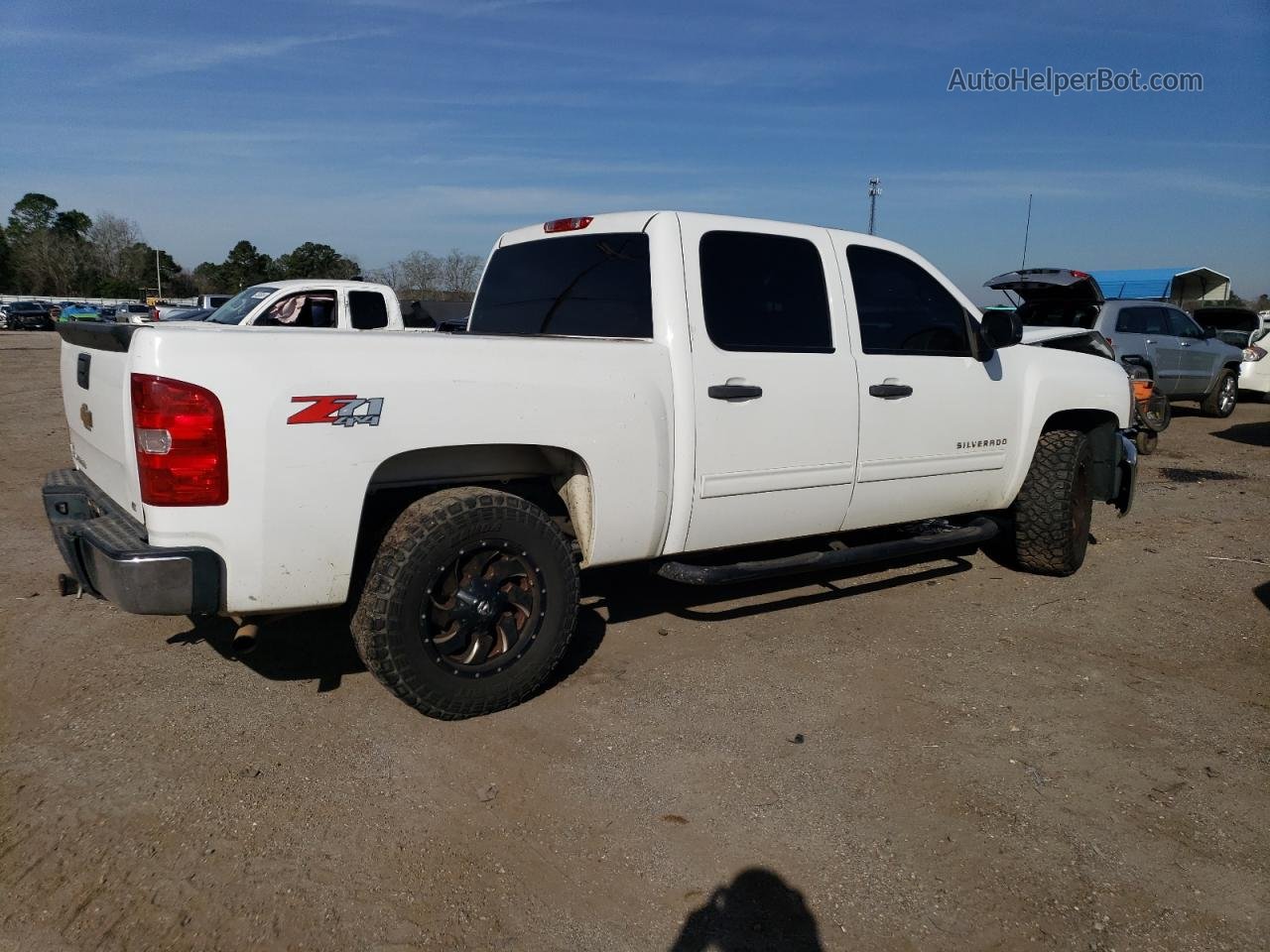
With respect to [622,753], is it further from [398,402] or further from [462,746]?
[398,402]

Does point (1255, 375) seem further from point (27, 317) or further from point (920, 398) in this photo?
point (27, 317)

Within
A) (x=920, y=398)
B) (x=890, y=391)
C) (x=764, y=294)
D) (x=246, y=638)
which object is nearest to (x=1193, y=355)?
(x=920, y=398)

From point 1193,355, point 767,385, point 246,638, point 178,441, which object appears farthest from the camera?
point 1193,355

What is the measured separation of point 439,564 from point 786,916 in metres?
1.68

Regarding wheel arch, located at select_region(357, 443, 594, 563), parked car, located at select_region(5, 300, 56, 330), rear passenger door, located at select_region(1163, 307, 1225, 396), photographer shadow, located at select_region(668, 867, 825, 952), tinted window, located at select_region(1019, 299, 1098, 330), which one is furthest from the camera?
parked car, located at select_region(5, 300, 56, 330)

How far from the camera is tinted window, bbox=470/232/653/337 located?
4.15 metres

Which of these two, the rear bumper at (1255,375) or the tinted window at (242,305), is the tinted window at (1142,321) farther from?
the tinted window at (242,305)

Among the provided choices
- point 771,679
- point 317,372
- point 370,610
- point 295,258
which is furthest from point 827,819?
point 295,258

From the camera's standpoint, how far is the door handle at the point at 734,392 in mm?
3918

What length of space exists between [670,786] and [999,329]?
315 centimetres

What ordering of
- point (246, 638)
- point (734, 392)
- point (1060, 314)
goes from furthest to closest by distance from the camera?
point (1060, 314), point (734, 392), point (246, 638)

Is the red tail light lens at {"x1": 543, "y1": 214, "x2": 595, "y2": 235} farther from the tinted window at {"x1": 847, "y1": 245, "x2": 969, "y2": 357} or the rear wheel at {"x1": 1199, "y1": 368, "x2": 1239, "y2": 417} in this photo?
the rear wheel at {"x1": 1199, "y1": 368, "x2": 1239, "y2": 417}

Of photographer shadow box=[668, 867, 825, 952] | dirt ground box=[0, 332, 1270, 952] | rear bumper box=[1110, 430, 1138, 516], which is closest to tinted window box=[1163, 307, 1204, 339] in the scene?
rear bumper box=[1110, 430, 1138, 516]

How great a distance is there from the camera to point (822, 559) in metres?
4.43
